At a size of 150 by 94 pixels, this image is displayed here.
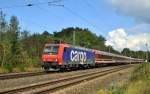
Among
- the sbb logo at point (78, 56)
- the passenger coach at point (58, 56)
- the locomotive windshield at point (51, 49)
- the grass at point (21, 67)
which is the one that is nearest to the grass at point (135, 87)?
the passenger coach at point (58, 56)

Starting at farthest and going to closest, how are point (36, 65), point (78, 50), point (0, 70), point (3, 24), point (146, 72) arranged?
point (3, 24) → point (36, 65) → point (78, 50) → point (0, 70) → point (146, 72)

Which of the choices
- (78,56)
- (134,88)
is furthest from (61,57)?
(134,88)

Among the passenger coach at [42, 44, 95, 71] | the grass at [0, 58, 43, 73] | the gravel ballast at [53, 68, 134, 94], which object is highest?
the passenger coach at [42, 44, 95, 71]

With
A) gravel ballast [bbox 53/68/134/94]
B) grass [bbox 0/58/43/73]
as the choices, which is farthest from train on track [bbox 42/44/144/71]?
gravel ballast [bbox 53/68/134/94]

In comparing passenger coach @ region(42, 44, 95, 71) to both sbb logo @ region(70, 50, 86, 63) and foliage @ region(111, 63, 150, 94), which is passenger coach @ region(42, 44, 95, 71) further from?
foliage @ region(111, 63, 150, 94)

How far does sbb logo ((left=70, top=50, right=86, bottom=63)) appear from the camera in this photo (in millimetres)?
43844

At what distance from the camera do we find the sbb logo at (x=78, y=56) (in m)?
43.8

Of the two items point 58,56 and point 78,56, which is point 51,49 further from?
point 78,56

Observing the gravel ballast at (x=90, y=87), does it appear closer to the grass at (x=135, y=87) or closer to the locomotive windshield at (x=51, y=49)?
the grass at (x=135, y=87)

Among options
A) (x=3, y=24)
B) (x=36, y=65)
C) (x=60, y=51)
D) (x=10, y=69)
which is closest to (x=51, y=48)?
(x=60, y=51)

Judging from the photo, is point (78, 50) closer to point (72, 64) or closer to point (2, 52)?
point (72, 64)

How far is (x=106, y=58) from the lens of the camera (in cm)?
7344

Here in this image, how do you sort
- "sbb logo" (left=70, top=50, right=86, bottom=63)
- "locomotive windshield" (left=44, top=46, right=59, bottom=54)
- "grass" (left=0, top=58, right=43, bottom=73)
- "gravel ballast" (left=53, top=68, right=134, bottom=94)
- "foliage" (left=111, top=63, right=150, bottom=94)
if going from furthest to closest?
1. "sbb logo" (left=70, top=50, right=86, bottom=63)
2. "locomotive windshield" (left=44, top=46, right=59, bottom=54)
3. "grass" (left=0, top=58, right=43, bottom=73)
4. "gravel ballast" (left=53, top=68, right=134, bottom=94)
5. "foliage" (left=111, top=63, right=150, bottom=94)

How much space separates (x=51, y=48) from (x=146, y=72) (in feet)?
38.6
